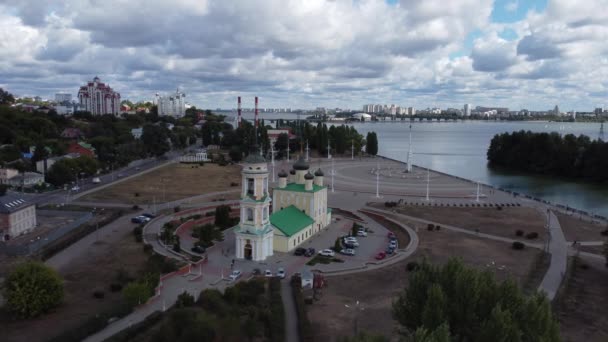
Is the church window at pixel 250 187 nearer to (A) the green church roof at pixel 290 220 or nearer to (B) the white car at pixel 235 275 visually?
(A) the green church roof at pixel 290 220

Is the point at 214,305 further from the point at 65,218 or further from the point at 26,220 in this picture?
the point at 65,218

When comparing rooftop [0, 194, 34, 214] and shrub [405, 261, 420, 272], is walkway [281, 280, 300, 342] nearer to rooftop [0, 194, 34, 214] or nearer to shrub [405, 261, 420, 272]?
shrub [405, 261, 420, 272]

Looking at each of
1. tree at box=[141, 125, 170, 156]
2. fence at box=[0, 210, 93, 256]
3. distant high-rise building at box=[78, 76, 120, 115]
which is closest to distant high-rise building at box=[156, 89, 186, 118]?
distant high-rise building at box=[78, 76, 120, 115]

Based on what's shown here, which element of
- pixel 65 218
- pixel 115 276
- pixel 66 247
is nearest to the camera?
pixel 115 276

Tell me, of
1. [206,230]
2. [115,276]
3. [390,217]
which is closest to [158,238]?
[206,230]

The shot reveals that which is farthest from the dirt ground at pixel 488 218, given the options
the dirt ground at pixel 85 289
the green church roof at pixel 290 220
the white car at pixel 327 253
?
the dirt ground at pixel 85 289
